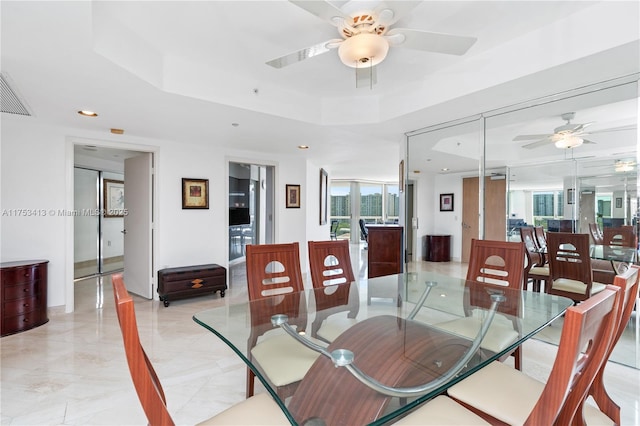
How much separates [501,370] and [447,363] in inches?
14.2

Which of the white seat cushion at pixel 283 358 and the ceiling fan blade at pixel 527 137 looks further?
the ceiling fan blade at pixel 527 137

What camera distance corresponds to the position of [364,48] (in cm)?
180

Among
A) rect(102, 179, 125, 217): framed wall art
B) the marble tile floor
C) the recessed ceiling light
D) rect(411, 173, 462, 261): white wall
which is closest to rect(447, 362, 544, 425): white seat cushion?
the marble tile floor

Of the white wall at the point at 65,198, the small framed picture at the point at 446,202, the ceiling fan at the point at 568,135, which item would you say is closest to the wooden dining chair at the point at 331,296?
the ceiling fan at the point at 568,135

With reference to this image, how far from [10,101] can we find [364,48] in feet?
10.7

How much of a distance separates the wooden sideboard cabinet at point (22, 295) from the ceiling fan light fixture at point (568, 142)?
549cm

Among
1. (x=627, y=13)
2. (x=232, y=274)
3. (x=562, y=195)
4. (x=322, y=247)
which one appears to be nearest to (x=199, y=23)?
(x=322, y=247)

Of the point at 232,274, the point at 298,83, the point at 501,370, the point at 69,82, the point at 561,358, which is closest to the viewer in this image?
the point at 561,358

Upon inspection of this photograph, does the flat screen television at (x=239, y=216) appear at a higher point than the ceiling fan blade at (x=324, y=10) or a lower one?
lower

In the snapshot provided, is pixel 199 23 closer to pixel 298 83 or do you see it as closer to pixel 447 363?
pixel 298 83

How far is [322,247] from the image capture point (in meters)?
2.60

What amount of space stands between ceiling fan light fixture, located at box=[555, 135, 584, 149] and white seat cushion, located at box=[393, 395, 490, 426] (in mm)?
2860

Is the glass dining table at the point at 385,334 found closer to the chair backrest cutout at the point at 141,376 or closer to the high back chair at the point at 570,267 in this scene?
the chair backrest cutout at the point at 141,376

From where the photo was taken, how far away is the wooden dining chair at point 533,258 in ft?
11.1
